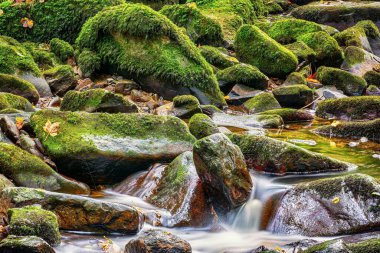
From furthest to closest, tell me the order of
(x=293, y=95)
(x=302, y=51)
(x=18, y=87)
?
(x=302, y=51) → (x=293, y=95) → (x=18, y=87)

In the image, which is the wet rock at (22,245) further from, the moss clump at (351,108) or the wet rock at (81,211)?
the moss clump at (351,108)

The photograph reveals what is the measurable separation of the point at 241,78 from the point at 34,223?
24.4ft

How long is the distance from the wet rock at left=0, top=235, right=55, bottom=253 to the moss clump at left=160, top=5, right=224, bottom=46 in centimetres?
1004

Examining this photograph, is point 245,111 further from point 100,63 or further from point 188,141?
point 188,141

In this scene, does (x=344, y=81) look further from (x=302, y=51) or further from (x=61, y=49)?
(x=61, y=49)

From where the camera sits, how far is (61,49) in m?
12.0

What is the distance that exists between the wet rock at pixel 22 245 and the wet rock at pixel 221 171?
1923mm

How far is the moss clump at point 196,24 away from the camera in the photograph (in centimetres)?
1380

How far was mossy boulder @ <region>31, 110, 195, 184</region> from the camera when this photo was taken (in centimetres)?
625

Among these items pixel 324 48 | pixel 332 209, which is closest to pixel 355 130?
pixel 332 209

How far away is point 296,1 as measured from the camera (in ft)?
73.0

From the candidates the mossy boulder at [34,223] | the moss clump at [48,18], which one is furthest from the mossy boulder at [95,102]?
the moss clump at [48,18]

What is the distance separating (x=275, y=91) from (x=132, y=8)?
10.1ft

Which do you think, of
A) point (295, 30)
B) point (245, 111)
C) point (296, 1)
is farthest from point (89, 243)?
point (296, 1)
